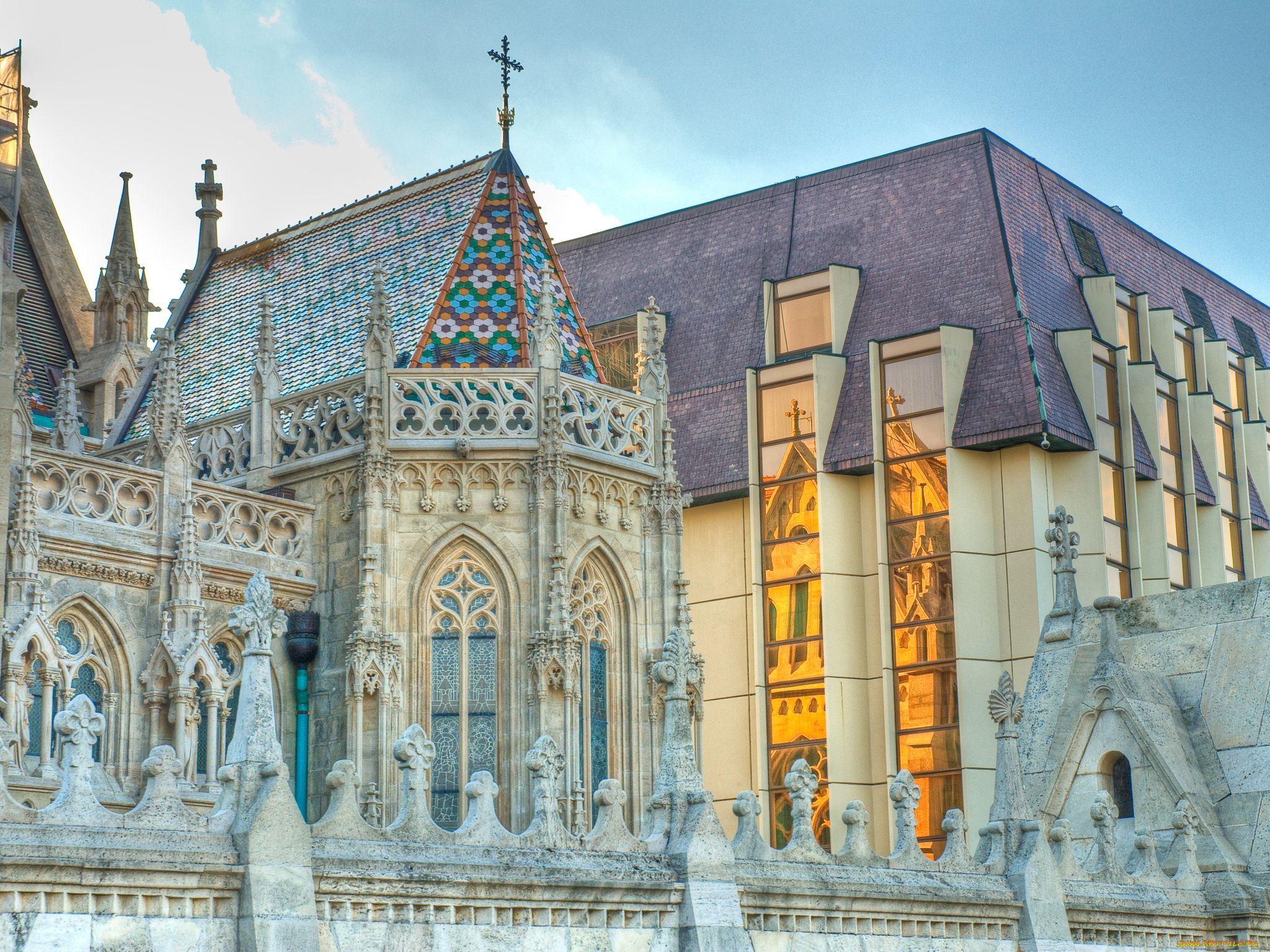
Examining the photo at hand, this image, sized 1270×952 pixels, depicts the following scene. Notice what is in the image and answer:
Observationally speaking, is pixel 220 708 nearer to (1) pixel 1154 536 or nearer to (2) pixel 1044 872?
(2) pixel 1044 872

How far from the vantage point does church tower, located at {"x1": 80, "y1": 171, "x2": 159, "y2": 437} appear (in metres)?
36.0

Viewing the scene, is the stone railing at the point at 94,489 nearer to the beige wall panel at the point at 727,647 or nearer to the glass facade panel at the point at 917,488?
the glass facade panel at the point at 917,488

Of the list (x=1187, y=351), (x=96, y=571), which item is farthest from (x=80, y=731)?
(x=1187, y=351)

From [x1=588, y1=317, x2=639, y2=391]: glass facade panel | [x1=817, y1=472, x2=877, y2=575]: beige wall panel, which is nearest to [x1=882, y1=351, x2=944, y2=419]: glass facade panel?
[x1=817, y1=472, x2=877, y2=575]: beige wall panel

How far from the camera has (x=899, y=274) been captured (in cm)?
4256

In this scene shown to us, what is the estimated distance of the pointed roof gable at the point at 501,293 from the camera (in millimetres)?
28750

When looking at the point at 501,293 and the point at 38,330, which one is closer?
the point at 501,293

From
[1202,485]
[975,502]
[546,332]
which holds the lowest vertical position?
[975,502]

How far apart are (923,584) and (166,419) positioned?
18.5 meters

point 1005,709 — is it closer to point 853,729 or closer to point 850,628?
point 853,729

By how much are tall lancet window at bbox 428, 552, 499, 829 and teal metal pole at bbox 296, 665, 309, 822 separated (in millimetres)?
1660

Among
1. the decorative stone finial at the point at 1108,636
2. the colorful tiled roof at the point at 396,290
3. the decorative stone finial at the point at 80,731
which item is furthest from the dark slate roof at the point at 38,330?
the decorative stone finial at the point at 80,731

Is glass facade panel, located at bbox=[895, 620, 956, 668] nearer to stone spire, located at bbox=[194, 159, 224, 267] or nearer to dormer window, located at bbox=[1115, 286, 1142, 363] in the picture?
dormer window, located at bbox=[1115, 286, 1142, 363]

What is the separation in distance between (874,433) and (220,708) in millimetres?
18985
